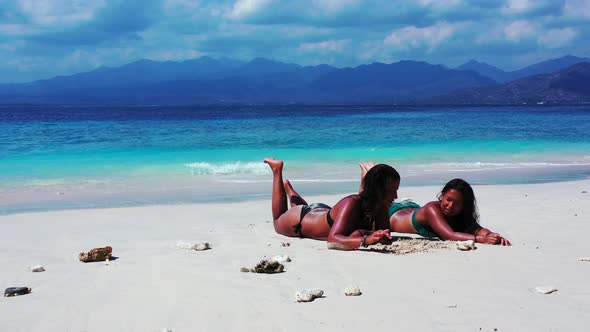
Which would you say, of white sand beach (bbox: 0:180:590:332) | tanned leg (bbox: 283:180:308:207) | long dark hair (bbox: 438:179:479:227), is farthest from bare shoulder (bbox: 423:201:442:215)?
tanned leg (bbox: 283:180:308:207)

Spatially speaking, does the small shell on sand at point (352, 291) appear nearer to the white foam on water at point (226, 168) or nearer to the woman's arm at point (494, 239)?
the woman's arm at point (494, 239)

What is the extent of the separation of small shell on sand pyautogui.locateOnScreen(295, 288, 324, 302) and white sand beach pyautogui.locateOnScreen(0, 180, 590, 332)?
0.16 feet

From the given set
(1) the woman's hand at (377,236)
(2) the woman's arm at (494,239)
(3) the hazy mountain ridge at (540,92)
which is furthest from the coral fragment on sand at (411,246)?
(3) the hazy mountain ridge at (540,92)

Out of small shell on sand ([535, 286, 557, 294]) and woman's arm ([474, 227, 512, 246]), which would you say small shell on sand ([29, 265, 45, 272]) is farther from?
woman's arm ([474, 227, 512, 246])

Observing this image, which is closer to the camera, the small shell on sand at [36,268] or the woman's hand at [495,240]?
the small shell on sand at [36,268]

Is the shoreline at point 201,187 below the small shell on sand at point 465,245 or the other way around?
below

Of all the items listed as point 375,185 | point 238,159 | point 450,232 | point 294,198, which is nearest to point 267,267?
point 375,185

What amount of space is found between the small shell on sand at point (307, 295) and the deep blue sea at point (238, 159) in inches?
287

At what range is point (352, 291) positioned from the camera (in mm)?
4656

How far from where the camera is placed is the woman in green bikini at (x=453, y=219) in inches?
269

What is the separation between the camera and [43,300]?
471 centimetres

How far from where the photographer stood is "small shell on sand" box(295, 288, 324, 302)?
4.49 m

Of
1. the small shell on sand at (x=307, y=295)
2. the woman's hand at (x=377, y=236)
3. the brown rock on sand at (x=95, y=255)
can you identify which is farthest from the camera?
the woman's hand at (x=377, y=236)

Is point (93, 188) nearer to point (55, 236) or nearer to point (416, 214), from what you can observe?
point (55, 236)
